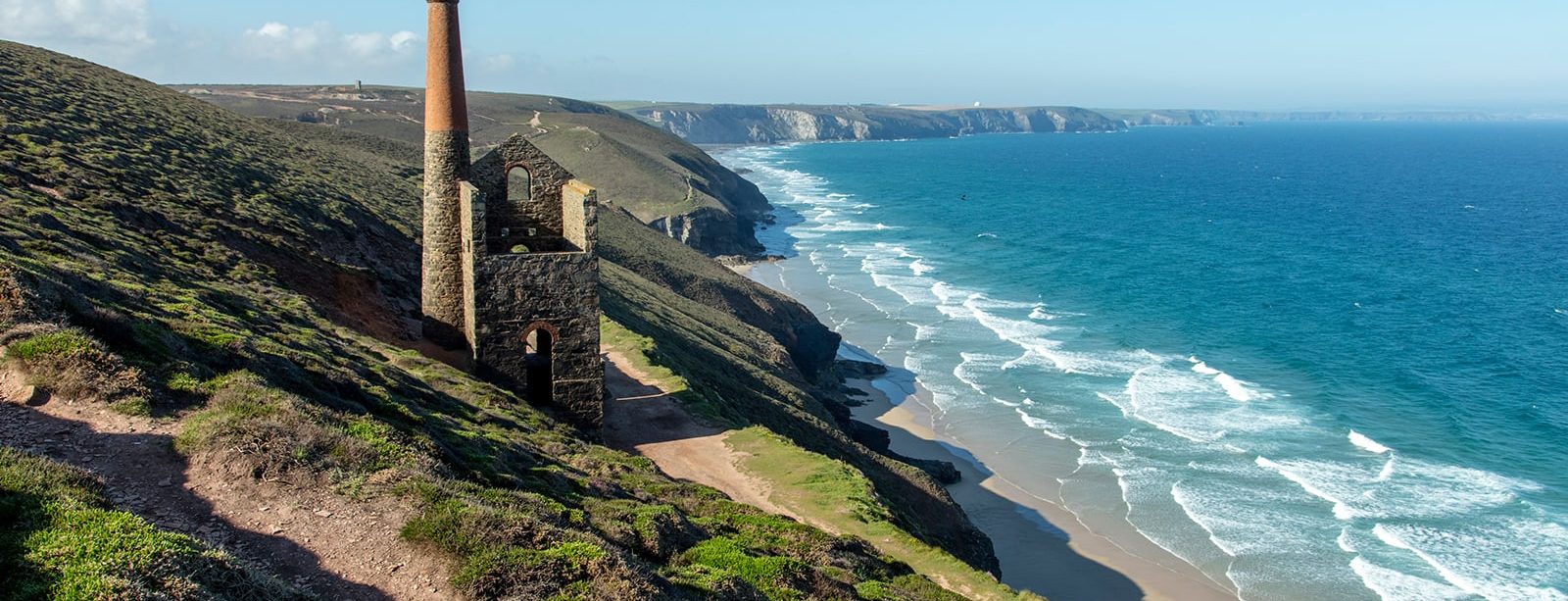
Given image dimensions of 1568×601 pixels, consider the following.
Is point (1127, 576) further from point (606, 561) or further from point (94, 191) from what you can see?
point (94, 191)

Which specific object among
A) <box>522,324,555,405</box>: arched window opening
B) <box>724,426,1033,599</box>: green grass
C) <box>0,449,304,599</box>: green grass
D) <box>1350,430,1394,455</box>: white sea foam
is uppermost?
<box>0,449,304,599</box>: green grass

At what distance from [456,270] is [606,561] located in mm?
13749

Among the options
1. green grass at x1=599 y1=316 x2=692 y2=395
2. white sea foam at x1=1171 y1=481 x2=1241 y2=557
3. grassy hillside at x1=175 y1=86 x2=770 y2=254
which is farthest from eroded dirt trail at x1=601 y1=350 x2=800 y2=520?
grassy hillside at x1=175 y1=86 x2=770 y2=254

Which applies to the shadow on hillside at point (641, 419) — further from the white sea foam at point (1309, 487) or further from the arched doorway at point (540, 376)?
the white sea foam at point (1309, 487)

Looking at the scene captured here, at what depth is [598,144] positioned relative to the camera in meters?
106

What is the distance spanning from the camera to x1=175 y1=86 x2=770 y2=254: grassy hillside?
87625mm

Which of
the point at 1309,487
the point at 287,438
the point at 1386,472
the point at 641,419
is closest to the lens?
the point at 287,438

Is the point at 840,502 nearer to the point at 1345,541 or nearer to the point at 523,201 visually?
the point at 523,201

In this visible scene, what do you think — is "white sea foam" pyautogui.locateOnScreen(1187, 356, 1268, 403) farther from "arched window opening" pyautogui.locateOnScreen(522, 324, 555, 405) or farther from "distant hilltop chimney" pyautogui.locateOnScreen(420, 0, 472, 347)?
"distant hilltop chimney" pyautogui.locateOnScreen(420, 0, 472, 347)

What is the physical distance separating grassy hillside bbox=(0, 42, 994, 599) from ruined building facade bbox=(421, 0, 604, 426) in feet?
3.60

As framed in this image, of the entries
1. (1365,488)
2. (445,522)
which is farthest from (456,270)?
(1365,488)

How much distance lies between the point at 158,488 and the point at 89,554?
2400 mm

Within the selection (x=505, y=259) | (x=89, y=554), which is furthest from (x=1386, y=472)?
(x=89, y=554)

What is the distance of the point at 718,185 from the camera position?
366ft
